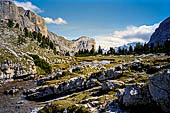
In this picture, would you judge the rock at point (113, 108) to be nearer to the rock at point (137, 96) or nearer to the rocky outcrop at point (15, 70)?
the rock at point (137, 96)

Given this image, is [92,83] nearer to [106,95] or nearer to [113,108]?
[106,95]

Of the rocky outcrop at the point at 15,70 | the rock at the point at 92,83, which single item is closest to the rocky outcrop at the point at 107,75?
the rock at the point at 92,83

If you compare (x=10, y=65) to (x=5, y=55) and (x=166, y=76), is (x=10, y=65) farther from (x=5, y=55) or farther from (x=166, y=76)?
(x=166, y=76)

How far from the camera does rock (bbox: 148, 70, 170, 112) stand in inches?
556

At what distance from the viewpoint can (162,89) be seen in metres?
14.8

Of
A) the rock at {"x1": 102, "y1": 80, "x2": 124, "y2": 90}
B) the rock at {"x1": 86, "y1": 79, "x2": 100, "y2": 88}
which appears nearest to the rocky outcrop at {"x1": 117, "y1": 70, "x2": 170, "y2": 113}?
the rock at {"x1": 102, "y1": 80, "x2": 124, "y2": 90}

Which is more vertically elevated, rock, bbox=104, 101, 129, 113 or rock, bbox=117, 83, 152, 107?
rock, bbox=117, 83, 152, 107

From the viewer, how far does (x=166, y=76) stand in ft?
47.6

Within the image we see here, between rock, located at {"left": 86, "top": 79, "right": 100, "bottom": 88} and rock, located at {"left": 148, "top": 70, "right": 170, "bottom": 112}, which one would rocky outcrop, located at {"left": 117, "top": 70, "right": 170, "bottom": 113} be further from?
rock, located at {"left": 86, "top": 79, "right": 100, "bottom": 88}

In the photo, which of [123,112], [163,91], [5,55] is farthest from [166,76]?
[5,55]

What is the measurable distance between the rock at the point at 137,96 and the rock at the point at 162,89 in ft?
4.21

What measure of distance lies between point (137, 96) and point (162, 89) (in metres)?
3.40

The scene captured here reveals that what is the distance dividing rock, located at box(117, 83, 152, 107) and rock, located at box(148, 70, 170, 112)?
1282 mm

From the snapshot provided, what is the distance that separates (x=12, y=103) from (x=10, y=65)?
39.5 metres
